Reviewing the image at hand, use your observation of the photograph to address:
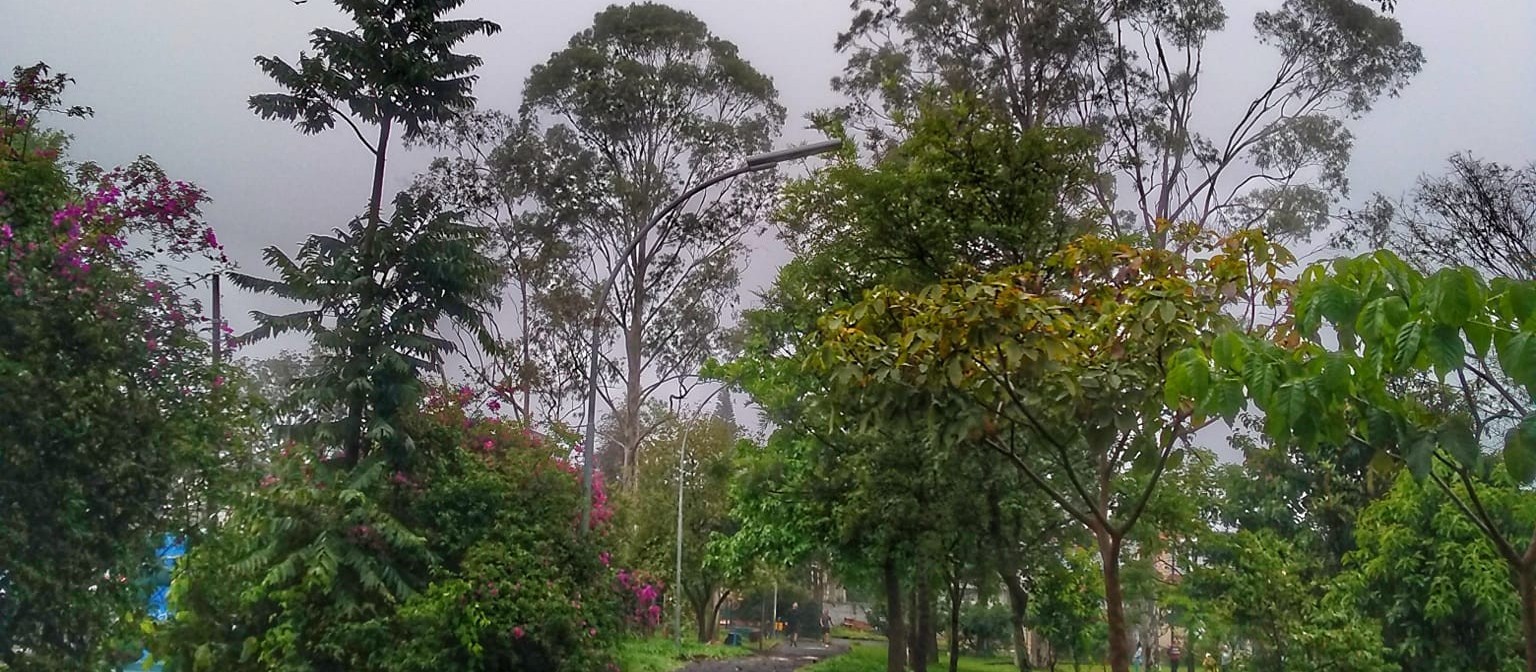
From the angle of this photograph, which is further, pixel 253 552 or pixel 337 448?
pixel 337 448

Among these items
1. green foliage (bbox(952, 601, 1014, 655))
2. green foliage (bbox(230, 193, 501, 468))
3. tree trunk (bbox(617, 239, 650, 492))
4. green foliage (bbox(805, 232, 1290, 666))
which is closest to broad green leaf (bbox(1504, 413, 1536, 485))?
green foliage (bbox(805, 232, 1290, 666))

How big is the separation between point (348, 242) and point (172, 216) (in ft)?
7.80

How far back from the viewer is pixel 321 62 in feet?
26.9

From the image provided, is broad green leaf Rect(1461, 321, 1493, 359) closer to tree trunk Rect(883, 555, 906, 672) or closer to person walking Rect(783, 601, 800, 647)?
tree trunk Rect(883, 555, 906, 672)

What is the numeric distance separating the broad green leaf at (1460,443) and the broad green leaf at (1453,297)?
0.62 metres

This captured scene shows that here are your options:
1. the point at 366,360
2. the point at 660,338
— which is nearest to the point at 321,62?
the point at 366,360

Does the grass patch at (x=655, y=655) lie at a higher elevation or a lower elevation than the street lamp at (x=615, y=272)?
lower

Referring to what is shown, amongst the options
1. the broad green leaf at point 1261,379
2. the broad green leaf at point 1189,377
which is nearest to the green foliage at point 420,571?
the broad green leaf at point 1189,377

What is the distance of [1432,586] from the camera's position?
9.11m

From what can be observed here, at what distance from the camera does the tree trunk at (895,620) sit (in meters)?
11.2

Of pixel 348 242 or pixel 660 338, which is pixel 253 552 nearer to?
pixel 348 242

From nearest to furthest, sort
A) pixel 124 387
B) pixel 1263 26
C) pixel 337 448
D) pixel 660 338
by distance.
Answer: pixel 124 387
pixel 337 448
pixel 1263 26
pixel 660 338

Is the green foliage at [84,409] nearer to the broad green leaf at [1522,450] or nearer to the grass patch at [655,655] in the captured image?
the grass patch at [655,655]

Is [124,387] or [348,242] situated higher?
[348,242]
